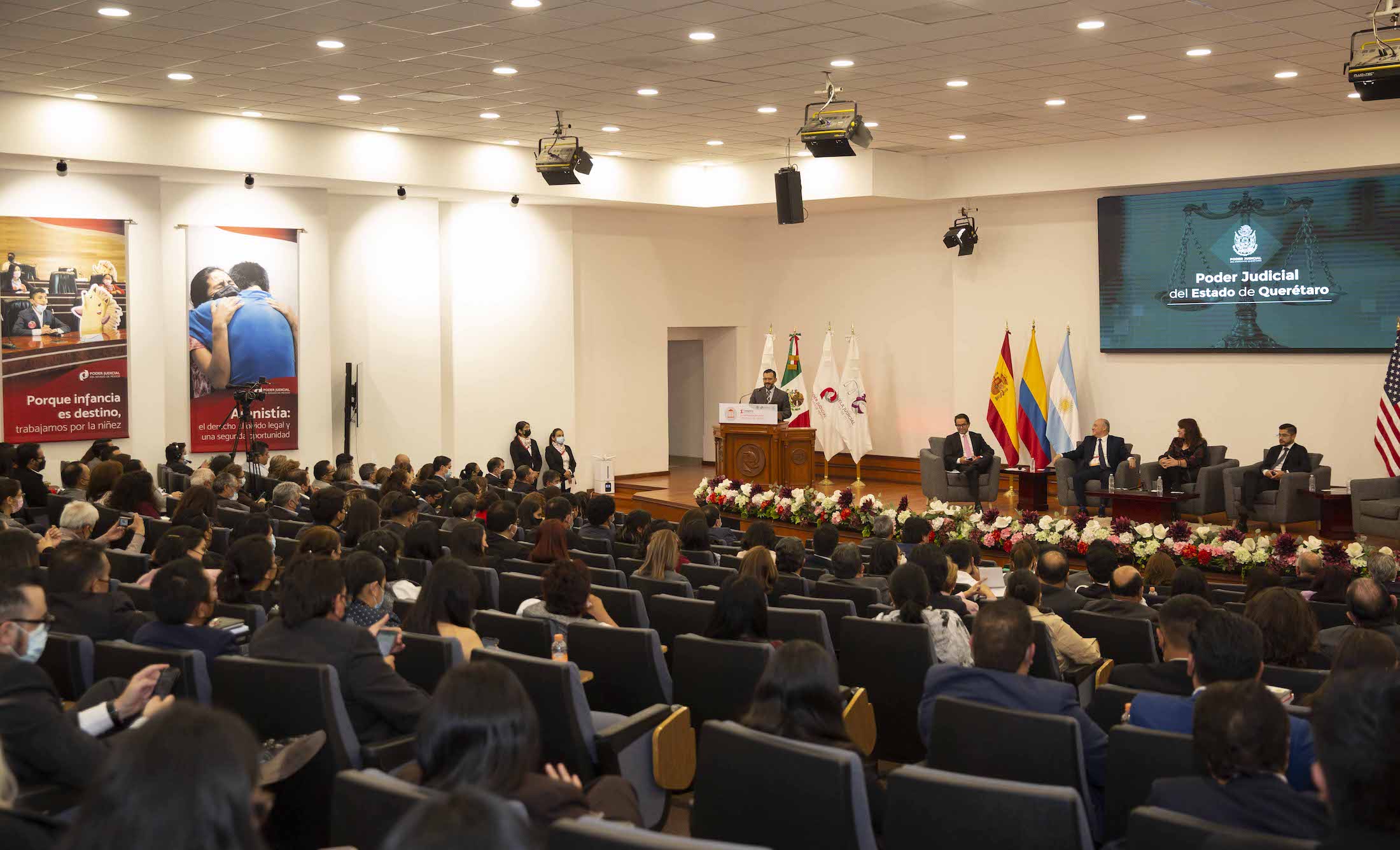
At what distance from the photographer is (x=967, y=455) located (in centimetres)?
1382

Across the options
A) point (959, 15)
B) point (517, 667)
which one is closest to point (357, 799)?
point (517, 667)

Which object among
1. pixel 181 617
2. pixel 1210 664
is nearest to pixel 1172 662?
pixel 1210 664

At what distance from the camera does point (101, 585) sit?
16.2 ft

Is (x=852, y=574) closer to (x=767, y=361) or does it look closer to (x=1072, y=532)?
(x=1072, y=532)

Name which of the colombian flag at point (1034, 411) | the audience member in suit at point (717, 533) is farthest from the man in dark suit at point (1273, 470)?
the audience member in suit at point (717, 533)

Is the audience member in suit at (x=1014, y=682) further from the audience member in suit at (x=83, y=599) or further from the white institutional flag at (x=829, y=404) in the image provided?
the white institutional flag at (x=829, y=404)

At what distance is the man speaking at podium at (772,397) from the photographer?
15.5 meters

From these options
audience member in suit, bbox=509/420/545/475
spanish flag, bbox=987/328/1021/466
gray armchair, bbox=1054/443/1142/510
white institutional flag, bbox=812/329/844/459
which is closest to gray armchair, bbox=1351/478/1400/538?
gray armchair, bbox=1054/443/1142/510

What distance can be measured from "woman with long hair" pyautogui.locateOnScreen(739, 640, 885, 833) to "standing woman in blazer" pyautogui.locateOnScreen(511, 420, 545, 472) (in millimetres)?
12127

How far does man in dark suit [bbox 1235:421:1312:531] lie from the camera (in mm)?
11805

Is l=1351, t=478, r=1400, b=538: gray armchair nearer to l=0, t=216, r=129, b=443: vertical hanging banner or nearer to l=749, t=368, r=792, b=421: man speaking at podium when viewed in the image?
l=749, t=368, r=792, b=421: man speaking at podium

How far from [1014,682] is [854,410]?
504 inches

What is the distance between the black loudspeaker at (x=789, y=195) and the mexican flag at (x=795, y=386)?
324cm

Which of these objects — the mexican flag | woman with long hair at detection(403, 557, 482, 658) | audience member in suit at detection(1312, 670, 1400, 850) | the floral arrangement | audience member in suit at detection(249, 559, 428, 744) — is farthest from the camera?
the mexican flag
